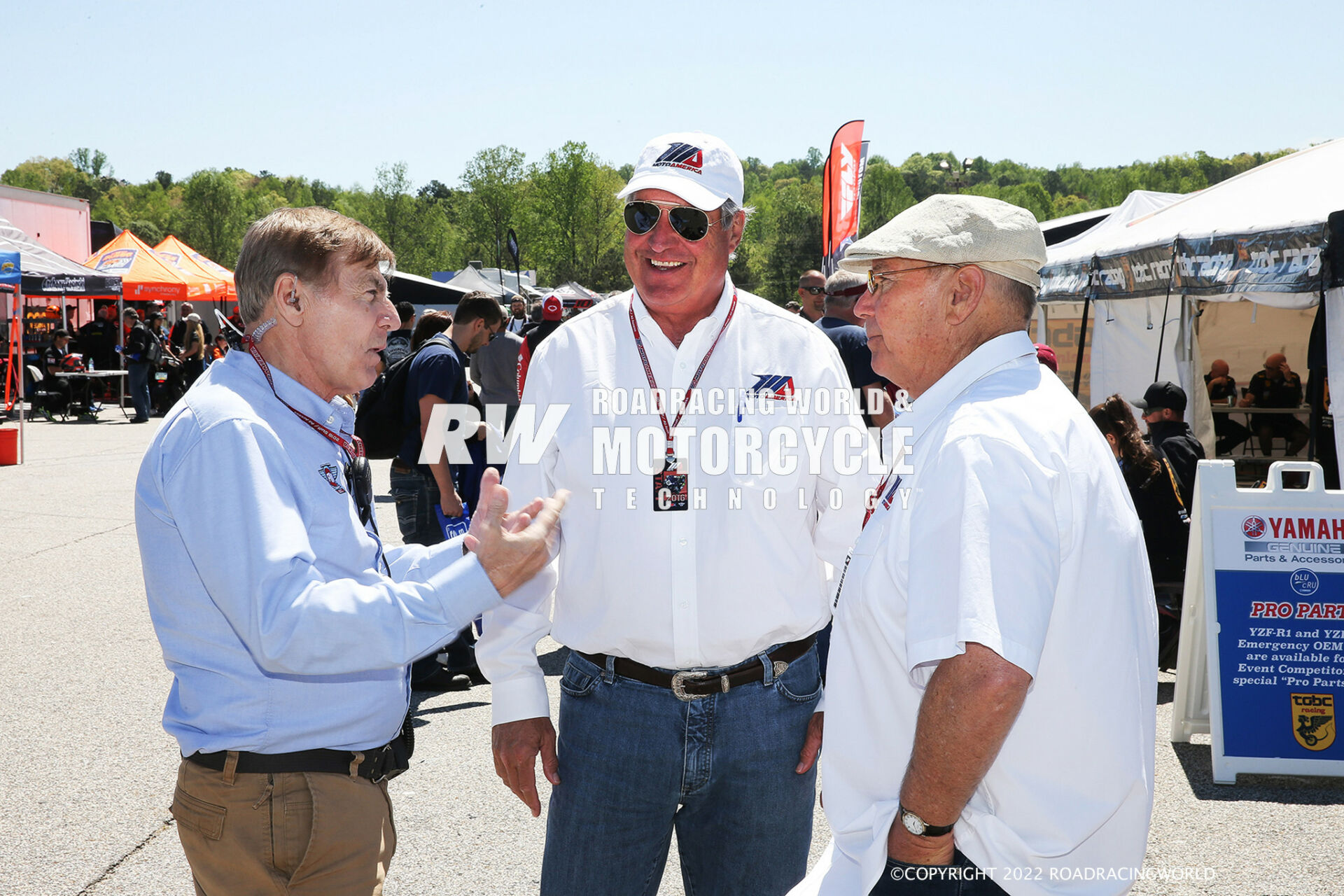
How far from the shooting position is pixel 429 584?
1694mm

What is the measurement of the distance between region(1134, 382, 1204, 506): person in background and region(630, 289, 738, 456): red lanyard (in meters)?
5.03

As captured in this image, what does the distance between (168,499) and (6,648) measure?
5.48 m

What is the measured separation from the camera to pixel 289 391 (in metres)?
1.92

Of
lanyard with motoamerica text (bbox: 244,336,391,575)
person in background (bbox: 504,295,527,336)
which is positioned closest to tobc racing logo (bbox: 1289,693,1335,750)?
lanyard with motoamerica text (bbox: 244,336,391,575)

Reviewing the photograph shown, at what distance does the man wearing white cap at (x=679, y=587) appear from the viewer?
7.27 ft

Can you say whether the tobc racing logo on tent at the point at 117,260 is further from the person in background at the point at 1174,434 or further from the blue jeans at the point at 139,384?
the person in background at the point at 1174,434

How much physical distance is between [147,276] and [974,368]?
26.0 meters

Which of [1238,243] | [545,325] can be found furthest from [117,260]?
[1238,243]

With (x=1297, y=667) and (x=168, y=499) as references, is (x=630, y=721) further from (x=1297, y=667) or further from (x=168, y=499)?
(x=1297, y=667)

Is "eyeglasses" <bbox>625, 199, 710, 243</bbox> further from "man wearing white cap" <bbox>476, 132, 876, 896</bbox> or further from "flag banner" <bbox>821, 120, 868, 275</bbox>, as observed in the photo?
"flag banner" <bbox>821, 120, 868, 275</bbox>

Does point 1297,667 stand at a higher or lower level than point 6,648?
higher

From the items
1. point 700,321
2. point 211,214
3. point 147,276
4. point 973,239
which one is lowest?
point 700,321

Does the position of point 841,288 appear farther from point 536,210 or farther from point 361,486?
point 536,210

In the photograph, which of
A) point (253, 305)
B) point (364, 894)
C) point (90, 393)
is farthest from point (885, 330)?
point (90, 393)
